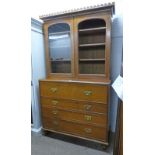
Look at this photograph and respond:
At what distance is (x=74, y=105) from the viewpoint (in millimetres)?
1864

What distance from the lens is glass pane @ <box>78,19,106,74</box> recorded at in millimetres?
1919

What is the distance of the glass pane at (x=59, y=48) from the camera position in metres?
2.08

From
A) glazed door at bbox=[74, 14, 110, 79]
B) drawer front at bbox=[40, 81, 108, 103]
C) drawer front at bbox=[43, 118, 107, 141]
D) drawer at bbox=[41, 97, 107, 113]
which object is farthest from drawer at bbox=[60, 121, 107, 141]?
glazed door at bbox=[74, 14, 110, 79]

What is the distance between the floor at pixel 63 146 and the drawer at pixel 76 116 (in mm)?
387

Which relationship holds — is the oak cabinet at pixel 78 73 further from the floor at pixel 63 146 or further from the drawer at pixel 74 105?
the floor at pixel 63 146

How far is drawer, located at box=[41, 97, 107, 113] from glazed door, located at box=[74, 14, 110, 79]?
15.5 inches

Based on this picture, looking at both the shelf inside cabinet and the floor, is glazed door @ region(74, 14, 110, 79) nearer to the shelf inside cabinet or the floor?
the shelf inside cabinet

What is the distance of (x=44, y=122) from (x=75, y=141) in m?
0.58

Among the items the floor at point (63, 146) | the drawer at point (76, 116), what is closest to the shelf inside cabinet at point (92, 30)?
the drawer at point (76, 116)

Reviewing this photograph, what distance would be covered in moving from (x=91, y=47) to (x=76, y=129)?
1.26 metres
